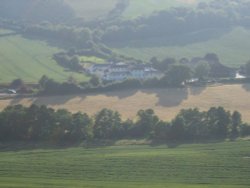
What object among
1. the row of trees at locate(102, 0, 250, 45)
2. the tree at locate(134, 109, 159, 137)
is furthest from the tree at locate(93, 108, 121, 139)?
the row of trees at locate(102, 0, 250, 45)

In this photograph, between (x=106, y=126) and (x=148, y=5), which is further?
(x=148, y=5)

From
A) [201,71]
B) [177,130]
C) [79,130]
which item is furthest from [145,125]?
[201,71]

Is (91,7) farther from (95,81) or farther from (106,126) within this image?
(106,126)

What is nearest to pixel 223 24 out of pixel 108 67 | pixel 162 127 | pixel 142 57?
pixel 142 57

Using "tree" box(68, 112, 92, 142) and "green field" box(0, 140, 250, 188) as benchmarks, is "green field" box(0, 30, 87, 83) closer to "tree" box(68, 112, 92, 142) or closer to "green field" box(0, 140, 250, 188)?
"tree" box(68, 112, 92, 142)

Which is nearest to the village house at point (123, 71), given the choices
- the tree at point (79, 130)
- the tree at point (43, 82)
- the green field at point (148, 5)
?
the tree at point (43, 82)

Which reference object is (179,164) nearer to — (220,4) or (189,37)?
(189,37)
